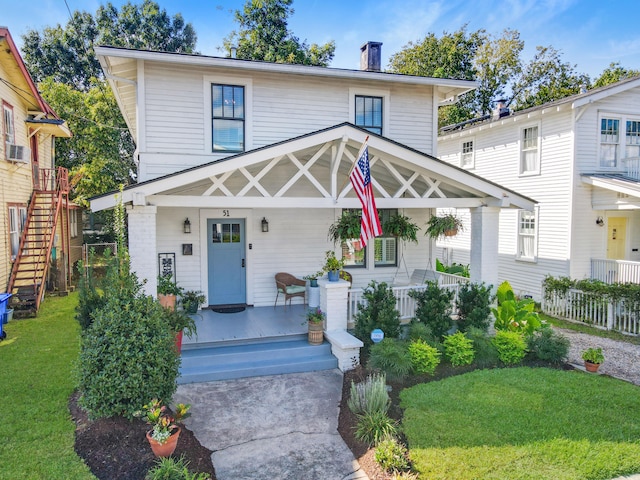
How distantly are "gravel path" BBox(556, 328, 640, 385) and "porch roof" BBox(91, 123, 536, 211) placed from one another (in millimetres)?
3211

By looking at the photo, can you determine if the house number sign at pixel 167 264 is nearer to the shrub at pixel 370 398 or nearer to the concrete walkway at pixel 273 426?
the concrete walkway at pixel 273 426

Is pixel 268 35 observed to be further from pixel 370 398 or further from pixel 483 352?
pixel 370 398

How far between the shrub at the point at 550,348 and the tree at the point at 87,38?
3017 cm

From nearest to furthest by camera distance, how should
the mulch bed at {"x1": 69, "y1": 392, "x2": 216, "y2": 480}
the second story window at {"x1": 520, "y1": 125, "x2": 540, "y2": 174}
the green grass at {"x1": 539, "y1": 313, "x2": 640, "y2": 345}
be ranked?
the mulch bed at {"x1": 69, "y1": 392, "x2": 216, "y2": 480}, the green grass at {"x1": 539, "y1": 313, "x2": 640, "y2": 345}, the second story window at {"x1": 520, "y1": 125, "x2": 540, "y2": 174}

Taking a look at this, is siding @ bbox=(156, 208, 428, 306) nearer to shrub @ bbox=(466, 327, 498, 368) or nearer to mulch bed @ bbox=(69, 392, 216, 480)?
shrub @ bbox=(466, 327, 498, 368)

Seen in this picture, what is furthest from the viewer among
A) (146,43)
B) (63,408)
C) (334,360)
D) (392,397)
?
(146,43)

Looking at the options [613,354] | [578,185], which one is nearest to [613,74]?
[578,185]

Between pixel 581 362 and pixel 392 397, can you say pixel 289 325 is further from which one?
pixel 581 362

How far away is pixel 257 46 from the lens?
84.0ft

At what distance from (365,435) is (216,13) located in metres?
28.3

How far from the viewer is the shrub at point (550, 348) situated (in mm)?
7688

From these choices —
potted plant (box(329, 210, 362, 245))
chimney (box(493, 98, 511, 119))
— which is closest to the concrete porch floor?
potted plant (box(329, 210, 362, 245))

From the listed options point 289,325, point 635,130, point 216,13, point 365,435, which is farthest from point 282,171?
point 216,13

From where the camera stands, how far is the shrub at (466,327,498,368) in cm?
748
